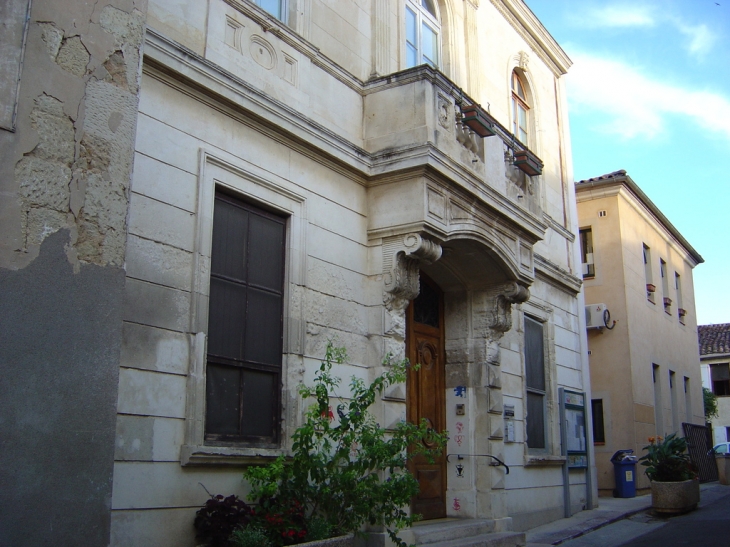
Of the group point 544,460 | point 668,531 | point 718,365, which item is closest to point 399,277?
point 544,460

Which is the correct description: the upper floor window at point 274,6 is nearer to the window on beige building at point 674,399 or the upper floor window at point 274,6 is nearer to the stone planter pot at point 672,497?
the stone planter pot at point 672,497

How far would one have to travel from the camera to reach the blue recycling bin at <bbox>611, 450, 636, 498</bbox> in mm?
16797

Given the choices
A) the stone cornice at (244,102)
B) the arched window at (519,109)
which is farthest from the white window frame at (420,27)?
the arched window at (519,109)

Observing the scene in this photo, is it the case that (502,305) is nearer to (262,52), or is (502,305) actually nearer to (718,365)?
(262,52)

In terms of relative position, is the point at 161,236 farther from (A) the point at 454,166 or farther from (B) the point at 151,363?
(A) the point at 454,166

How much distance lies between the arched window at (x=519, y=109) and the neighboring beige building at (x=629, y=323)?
6376 millimetres

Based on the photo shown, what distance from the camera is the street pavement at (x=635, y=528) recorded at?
1023 centimetres

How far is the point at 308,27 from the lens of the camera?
856 centimetres

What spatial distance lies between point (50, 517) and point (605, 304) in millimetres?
17277

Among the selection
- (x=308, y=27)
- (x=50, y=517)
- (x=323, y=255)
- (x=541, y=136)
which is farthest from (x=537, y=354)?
(x=50, y=517)

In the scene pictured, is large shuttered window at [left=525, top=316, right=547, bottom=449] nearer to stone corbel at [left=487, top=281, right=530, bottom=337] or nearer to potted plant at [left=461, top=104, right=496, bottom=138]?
stone corbel at [left=487, top=281, right=530, bottom=337]

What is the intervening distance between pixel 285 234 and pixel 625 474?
1201 centimetres

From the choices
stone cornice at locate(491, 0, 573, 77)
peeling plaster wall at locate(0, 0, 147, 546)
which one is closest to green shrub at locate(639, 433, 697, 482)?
stone cornice at locate(491, 0, 573, 77)

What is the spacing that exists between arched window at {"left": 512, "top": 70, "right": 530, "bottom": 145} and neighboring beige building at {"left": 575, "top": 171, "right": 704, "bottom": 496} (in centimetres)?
638
